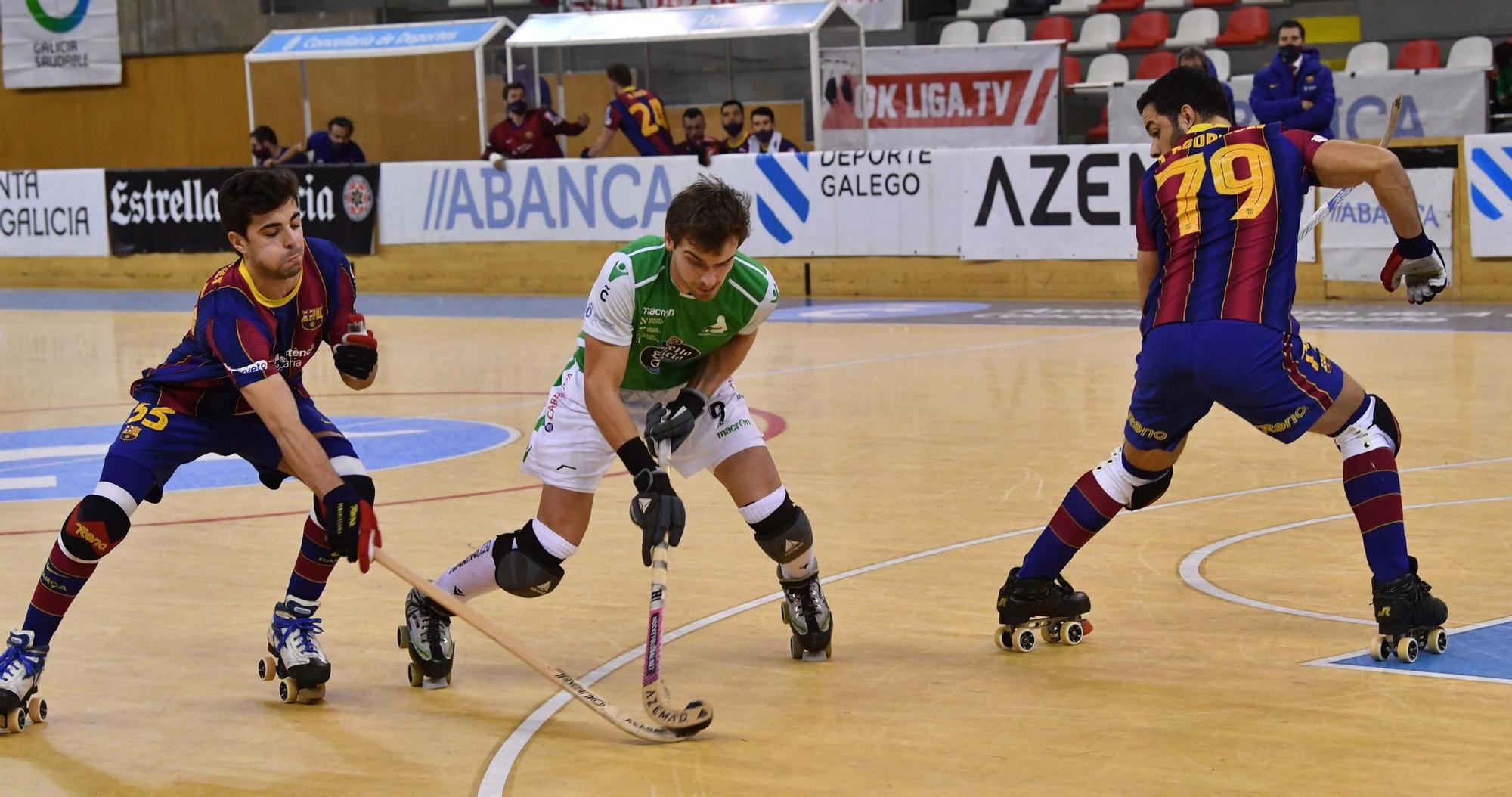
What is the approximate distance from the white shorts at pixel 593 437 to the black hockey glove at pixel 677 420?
130 millimetres

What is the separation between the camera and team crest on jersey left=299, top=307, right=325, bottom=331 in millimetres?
5871

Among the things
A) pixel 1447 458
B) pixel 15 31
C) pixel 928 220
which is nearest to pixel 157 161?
pixel 15 31

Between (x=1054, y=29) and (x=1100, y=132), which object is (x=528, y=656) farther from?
(x=1054, y=29)

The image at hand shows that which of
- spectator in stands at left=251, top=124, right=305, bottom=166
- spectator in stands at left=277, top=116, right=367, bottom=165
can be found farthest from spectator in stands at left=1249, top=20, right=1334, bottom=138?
spectator in stands at left=251, top=124, right=305, bottom=166

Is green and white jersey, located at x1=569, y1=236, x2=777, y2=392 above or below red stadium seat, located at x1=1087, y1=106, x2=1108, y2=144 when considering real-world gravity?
above

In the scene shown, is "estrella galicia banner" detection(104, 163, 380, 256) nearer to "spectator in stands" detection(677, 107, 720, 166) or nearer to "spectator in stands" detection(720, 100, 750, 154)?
"spectator in stands" detection(677, 107, 720, 166)

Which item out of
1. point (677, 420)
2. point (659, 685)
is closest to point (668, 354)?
point (677, 420)

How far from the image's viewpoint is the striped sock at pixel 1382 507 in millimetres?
5875

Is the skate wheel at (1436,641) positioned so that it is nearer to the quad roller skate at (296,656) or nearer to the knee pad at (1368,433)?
the knee pad at (1368,433)

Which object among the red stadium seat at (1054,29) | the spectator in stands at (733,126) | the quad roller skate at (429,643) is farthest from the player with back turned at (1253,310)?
the red stadium seat at (1054,29)

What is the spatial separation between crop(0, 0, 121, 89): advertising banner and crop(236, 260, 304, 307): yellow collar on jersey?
27832mm

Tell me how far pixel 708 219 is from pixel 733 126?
1507cm

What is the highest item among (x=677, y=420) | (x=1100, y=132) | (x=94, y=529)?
(x=677, y=420)

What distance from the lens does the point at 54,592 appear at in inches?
224
